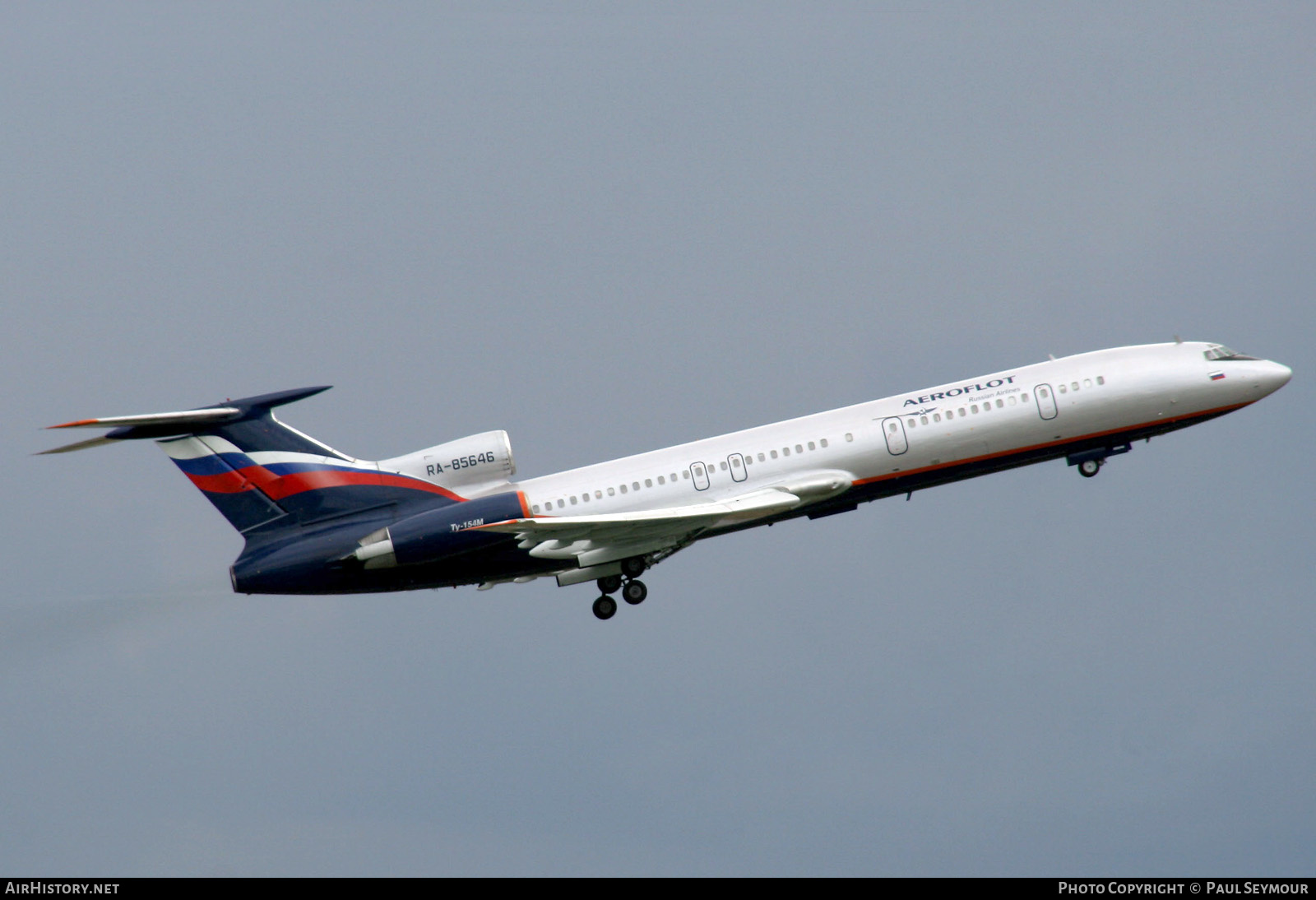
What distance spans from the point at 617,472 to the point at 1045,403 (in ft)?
33.5

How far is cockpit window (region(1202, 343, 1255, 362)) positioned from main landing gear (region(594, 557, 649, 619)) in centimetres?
1457

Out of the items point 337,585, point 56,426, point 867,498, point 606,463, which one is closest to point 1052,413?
point 867,498

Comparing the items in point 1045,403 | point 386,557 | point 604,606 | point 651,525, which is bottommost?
point 604,606

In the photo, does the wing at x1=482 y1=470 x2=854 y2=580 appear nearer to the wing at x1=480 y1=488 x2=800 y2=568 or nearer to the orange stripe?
the wing at x1=480 y1=488 x2=800 y2=568

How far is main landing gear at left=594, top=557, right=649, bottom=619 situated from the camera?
3603cm

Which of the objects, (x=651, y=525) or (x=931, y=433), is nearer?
(x=651, y=525)

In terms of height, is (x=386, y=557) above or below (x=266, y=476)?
below

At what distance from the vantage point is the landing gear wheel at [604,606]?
3672 centimetres

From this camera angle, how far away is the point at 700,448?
3550cm

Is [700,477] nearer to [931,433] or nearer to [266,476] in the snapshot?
[931,433]

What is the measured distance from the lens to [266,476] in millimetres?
35469

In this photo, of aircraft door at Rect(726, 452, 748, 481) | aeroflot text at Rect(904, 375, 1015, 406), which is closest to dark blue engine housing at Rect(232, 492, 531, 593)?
aircraft door at Rect(726, 452, 748, 481)

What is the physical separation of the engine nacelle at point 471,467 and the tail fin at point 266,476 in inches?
8.8

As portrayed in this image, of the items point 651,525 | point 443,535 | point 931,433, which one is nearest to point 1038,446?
point 931,433
